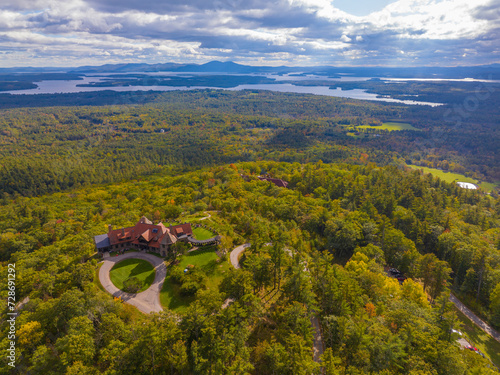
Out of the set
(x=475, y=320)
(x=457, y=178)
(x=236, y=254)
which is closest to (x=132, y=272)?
(x=236, y=254)

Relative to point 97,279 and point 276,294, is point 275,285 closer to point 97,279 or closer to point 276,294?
point 276,294

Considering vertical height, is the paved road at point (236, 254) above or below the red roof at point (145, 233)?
below

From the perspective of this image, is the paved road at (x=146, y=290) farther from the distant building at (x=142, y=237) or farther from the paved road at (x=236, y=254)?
the paved road at (x=236, y=254)

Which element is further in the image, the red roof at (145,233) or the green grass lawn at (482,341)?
the red roof at (145,233)

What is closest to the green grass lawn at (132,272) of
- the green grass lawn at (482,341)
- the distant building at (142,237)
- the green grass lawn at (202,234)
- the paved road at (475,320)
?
the distant building at (142,237)

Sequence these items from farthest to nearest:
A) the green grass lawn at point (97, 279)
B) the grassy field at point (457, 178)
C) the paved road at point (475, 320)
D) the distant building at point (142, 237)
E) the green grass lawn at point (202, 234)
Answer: the grassy field at point (457, 178) < the green grass lawn at point (202, 234) < the distant building at point (142, 237) < the paved road at point (475, 320) < the green grass lawn at point (97, 279)

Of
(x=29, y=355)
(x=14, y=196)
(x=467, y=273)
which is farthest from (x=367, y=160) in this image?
(x=14, y=196)

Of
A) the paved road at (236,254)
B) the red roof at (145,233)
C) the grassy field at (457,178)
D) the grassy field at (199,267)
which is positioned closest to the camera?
the grassy field at (199,267)
